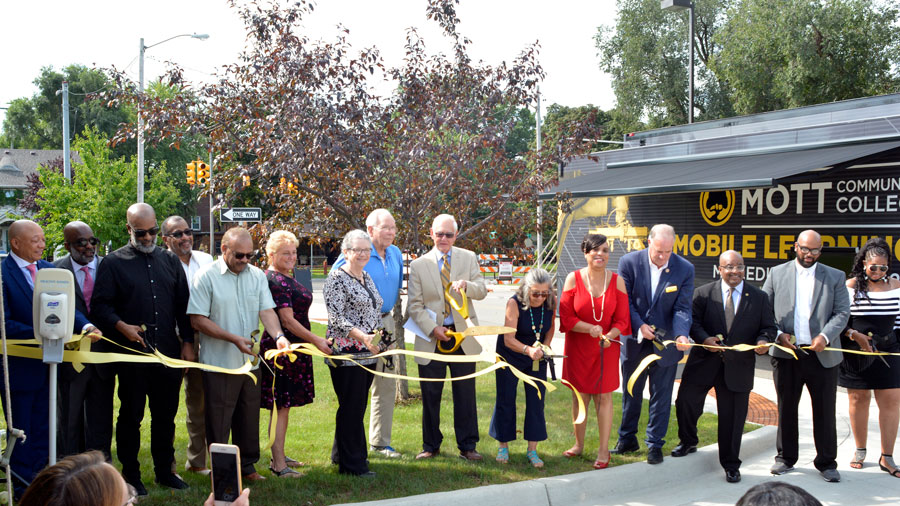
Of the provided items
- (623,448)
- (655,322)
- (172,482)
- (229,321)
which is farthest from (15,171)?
(655,322)

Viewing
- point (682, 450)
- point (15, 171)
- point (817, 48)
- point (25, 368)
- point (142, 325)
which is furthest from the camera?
point (15, 171)

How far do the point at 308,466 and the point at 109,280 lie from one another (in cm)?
215

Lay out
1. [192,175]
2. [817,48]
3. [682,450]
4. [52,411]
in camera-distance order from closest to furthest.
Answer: [52,411] → [682,450] → [192,175] → [817,48]

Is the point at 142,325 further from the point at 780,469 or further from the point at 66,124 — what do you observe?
the point at 66,124

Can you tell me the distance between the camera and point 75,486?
201 centimetres

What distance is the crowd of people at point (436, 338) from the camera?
5.19 meters

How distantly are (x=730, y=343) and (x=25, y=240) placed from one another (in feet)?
17.9

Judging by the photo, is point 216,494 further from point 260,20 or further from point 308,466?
point 260,20

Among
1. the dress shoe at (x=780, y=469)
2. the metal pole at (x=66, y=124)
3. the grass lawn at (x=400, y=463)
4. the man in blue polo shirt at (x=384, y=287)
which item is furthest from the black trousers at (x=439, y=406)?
the metal pole at (x=66, y=124)

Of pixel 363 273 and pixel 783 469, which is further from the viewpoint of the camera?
pixel 783 469

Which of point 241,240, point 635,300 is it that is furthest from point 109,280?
point 635,300

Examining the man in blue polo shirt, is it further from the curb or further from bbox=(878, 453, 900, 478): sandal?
bbox=(878, 453, 900, 478): sandal

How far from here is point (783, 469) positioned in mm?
6254

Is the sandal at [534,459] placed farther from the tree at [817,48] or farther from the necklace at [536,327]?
the tree at [817,48]
